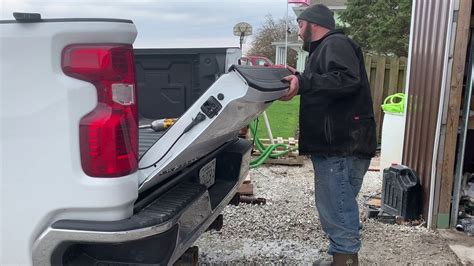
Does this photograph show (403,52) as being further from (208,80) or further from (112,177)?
(112,177)

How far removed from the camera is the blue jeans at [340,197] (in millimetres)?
3330

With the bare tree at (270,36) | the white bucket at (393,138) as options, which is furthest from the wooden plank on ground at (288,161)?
the bare tree at (270,36)

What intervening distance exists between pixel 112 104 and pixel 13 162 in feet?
1.56

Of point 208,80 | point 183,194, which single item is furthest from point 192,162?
point 208,80

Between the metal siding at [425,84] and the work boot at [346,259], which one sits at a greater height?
the metal siding at [425,84]

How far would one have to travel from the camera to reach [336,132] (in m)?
3.29

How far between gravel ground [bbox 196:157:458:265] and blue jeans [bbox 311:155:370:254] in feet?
1.96

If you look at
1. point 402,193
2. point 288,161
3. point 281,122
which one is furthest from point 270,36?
point 402,193

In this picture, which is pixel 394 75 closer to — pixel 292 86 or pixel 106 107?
pixel 292 86

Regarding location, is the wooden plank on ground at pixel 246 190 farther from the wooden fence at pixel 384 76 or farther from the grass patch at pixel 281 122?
the wooden fence at pixel 384 76

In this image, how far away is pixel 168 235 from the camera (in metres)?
2.05

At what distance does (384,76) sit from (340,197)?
656 centimetres

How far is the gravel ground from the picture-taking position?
3.97 metres

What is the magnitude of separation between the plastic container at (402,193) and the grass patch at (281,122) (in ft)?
11.0
